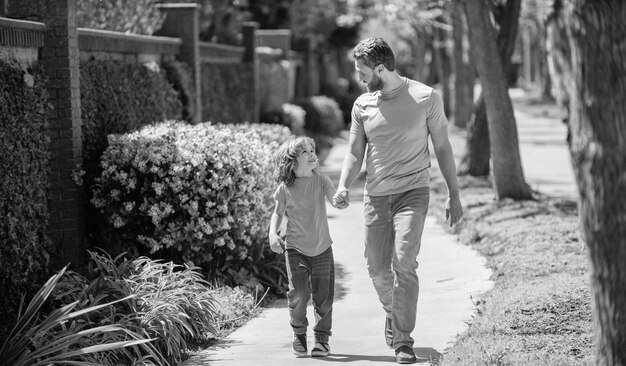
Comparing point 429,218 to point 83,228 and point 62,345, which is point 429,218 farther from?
Result: point 62,345

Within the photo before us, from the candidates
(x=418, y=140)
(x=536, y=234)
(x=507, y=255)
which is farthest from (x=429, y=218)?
(x=418, y=140)

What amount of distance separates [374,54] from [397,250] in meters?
1.21

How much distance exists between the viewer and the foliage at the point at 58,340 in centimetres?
543

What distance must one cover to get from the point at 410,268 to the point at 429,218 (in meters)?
7.03

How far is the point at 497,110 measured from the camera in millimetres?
13016

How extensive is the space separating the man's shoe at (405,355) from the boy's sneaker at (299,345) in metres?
0.65

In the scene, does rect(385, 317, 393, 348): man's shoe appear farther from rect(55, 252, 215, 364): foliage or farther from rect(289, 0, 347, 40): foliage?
rect(289, 0, 347, 40): foliage

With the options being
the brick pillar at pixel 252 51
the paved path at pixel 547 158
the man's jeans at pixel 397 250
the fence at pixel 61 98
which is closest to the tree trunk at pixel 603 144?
the man's jeans at pixel 397 250

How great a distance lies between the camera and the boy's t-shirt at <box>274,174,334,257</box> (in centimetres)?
651

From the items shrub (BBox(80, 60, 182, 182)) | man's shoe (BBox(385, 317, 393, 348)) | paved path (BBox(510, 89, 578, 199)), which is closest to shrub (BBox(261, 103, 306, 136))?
paved path (BBox(510, 89, 578, 199))

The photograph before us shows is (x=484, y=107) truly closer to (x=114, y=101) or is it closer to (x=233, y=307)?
(x=114, y=101)

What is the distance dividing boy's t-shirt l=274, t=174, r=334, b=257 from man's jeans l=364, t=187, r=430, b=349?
0.32 metres

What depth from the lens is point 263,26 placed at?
2777 cm

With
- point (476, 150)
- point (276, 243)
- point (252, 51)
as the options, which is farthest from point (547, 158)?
point (276, 243)
